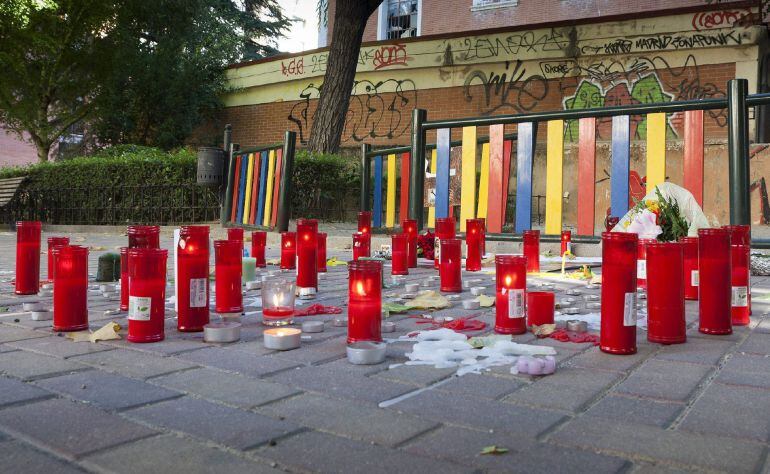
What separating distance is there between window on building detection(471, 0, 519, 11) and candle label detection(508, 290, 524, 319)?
20212mm

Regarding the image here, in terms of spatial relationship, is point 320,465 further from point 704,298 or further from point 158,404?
point 704,298

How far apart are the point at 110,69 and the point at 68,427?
2037cm

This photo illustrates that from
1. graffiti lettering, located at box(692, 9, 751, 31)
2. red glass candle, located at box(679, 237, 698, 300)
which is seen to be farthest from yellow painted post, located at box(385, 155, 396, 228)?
graffiti lettering, located at box(692, 9, 751, 31)

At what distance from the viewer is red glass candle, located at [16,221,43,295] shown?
4.35 meters

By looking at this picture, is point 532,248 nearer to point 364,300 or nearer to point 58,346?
point 364,300

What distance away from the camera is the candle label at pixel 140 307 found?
9.27ft

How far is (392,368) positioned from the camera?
2.42m

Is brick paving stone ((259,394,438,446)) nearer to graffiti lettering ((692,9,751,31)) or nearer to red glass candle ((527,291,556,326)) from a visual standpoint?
red glass candle ((527,291,556,326))

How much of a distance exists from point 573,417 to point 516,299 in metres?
1.19

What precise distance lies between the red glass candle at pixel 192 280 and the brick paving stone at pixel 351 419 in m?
1.27

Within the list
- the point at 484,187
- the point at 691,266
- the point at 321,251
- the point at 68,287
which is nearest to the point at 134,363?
the point at 68,287

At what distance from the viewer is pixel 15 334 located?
9.96ft

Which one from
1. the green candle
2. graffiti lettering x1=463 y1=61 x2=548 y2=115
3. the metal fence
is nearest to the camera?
the green candle

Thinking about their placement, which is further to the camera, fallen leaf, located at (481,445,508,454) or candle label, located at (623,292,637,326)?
candle label, located at (623,292,637,326)
